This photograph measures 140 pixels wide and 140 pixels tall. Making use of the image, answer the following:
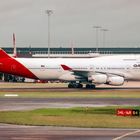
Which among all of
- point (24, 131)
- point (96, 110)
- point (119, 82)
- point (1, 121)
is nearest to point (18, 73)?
point (119, 82)

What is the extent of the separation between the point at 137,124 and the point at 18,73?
5005 cm

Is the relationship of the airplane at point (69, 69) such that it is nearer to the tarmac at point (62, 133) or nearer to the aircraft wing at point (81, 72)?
the aircraft wing at point (81, 72)

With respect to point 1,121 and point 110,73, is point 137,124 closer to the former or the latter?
point 1,121

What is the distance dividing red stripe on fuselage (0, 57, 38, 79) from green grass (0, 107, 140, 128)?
126 ft

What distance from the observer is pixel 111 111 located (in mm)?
46031

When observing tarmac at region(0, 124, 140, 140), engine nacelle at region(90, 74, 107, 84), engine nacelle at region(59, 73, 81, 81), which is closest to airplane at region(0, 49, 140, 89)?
engine nacelle at region(59, 73, 81, 81)

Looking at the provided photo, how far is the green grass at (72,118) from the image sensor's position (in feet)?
123

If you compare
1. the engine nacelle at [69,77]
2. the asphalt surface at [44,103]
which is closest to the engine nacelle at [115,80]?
the engine nacelle at [69,77]

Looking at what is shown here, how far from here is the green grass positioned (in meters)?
37.6

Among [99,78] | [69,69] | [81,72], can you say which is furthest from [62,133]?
[81,72]

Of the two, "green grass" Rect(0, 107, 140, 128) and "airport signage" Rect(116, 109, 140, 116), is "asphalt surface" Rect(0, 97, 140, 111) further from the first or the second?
"airport signage" Rect(116, 109, 140, 116)

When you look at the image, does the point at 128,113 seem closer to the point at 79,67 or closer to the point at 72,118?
the point at 72,118

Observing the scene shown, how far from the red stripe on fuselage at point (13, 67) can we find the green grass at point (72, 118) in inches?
1507

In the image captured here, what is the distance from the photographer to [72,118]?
40.8 m
